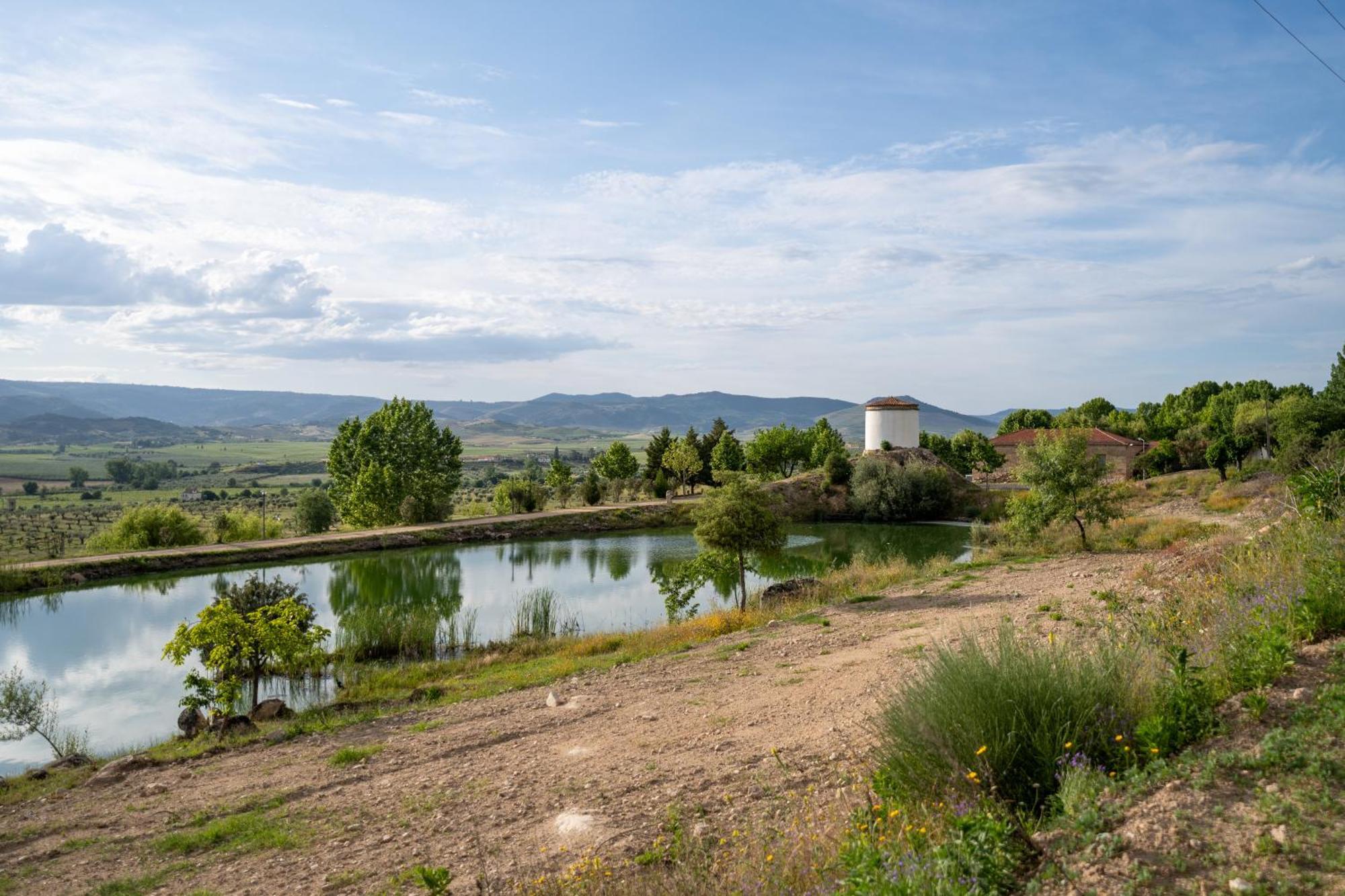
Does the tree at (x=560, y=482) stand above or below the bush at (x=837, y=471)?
below

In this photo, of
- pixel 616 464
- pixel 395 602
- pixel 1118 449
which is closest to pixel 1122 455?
pixel 1118 449

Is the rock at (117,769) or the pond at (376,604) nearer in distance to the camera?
the rock at (117,769)

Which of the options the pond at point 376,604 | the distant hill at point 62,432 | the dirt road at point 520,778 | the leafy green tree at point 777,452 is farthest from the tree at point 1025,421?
the distant hill at point 62,432

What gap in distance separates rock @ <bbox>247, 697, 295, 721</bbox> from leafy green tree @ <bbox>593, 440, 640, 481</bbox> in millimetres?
45426

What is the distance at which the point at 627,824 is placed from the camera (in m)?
5.66

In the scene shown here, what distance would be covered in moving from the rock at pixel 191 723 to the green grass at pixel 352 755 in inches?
152

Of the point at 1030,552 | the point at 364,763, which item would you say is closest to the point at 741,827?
the point at 364,763

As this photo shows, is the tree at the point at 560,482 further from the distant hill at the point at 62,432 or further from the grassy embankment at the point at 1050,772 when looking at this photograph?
the distant hill at the point at 62,432

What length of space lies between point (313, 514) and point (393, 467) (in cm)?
518

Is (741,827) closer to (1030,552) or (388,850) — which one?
(388,850)

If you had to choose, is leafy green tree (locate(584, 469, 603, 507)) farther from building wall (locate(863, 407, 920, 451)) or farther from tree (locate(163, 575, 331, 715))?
tree (locate(163, 575, 331, 715))

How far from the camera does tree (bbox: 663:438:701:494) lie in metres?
54.2

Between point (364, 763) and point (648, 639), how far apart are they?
7.01 metres

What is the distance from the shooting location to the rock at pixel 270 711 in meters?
11.9
